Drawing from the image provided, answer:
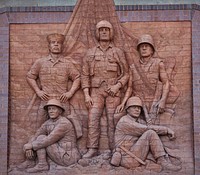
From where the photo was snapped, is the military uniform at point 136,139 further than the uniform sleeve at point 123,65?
No

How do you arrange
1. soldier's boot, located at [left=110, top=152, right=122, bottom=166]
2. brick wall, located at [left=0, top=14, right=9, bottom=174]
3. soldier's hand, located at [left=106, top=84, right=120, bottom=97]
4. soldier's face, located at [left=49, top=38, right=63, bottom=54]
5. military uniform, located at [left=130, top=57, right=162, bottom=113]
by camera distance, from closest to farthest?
soldier's boot, located at [left=110, top=152, right=122, bottom=166] → brick wall, located at [left=0, top=14, right=9, bottom=174] → soldier's hand, located at [left=106, top=84, right=120, bottom=97] → military uniform, located at [left=130, top=57, right=162, bottom=113] → soldier's face, located at [left=49, top=38, right=63, bottom=54]

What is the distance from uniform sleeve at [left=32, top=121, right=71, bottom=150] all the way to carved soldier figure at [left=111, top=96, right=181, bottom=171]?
2.75 feet

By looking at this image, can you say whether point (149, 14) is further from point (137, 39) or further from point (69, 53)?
point (69, 53)

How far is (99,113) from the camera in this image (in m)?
12.9

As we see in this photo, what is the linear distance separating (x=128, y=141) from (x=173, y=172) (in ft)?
2.86

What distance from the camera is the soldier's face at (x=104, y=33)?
1312 centimetres

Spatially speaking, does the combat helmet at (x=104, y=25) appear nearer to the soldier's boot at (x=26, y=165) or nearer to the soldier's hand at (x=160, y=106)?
the soldier's hand at (x=160, y=106)

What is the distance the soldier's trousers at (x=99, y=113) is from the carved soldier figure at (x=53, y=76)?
38cm

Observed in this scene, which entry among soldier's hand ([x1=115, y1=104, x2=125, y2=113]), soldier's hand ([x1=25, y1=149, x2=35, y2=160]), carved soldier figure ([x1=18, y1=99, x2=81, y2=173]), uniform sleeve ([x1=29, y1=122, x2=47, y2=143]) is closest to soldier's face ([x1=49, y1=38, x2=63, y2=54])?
carved soldier figure ([x1=18, y1=99, x2=81, y2=173])

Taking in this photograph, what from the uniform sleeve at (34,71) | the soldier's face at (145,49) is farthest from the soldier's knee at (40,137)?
the soldier's face at (145,49)

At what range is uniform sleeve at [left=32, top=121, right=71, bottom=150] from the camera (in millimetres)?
12711

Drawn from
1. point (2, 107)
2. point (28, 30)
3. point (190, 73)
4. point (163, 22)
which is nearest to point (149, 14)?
point (163, 22)

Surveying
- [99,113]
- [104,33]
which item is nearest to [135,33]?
[104,33]

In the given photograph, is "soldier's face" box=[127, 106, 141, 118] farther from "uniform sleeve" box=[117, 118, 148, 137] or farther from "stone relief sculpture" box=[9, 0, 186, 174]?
"uniform sleeve" box=[117, 118, 148, 137]
